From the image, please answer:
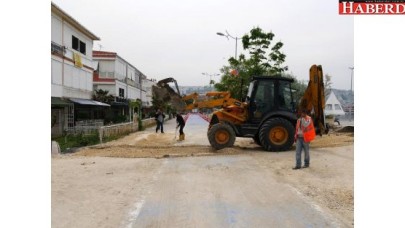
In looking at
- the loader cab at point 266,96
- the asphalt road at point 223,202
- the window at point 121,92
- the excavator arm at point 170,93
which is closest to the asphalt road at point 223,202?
the asphalt road at point 223,202

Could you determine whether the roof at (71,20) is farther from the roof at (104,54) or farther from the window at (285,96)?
the window at (285,96)

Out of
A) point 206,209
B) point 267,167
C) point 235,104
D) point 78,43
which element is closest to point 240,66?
point 78,43

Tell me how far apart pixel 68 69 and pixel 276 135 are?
60.0 ft

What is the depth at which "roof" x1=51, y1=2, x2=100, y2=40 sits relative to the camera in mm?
24362

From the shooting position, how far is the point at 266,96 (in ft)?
48.6

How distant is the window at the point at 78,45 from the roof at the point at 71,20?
0.79 meters

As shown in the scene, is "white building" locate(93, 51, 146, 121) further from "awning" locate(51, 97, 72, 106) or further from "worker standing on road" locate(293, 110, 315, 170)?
"worker standing on road" locate(293, 110, 315, 170)

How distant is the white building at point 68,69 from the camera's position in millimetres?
25078

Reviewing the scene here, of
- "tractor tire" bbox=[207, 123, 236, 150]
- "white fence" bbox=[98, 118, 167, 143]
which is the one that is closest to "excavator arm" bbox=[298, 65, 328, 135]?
"tractor tire" bbox=[207, 123, 236, 150]

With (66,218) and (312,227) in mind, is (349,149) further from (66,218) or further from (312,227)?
(66,218)
